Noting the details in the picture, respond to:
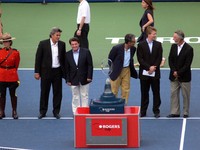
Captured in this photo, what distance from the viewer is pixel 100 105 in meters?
15.4

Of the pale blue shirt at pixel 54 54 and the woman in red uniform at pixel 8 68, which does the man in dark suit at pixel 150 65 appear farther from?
the woman in red uniform at pixel 8 68

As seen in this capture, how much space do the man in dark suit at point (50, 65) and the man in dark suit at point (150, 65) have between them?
1763mm

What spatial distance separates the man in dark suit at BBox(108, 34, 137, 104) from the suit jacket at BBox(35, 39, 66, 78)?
1076 millimetres

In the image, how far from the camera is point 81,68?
57.0 ft

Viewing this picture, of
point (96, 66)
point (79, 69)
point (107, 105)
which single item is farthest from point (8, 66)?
point (96, 66)

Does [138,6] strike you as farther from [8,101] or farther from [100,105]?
[100,105]

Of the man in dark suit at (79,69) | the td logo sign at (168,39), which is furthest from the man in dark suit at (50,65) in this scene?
the td logo sign at (168,39)

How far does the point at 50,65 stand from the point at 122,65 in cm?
160

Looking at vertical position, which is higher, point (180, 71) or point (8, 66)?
point (8, 66)

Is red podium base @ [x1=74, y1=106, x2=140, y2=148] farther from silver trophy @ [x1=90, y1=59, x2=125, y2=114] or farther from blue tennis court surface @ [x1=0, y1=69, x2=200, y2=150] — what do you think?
blue tennis court surface @ [x1=0, y1=69, x2=200, y2=150]

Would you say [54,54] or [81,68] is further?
[54,54]

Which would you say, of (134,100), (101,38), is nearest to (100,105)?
(134,100)

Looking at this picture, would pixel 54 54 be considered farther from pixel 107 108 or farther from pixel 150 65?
pixel 107 108

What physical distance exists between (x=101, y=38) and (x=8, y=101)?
7.84 metres
